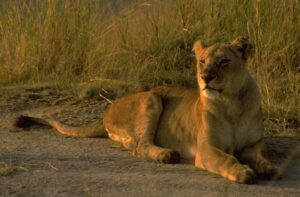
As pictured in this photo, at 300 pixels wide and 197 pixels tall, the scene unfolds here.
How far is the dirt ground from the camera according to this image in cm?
448

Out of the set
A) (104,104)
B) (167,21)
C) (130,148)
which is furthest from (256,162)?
(167,21)

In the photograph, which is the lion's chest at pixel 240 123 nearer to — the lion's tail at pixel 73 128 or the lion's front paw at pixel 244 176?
the lion's front paw at pixel 244 176

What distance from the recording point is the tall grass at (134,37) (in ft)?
24.3

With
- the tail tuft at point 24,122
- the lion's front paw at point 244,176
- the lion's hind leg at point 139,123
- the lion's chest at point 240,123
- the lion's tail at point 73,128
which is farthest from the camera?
the tail tuft at point 24,122

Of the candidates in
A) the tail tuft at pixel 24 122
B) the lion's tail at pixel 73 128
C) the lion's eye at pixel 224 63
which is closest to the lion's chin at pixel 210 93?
the lion's eye at pixel 224 63

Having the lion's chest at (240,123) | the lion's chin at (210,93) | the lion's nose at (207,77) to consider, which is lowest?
the lion's chest at (240,123)

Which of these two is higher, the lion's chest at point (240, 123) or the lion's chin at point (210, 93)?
the lion's chin at point (210, 93)

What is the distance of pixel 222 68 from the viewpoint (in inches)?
198

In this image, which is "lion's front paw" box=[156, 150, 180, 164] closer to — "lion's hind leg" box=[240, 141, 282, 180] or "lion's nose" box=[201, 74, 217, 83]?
"lion's hind leg" box=[240, 141, 282, 180]

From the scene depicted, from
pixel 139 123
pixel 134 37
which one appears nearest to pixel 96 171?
pixel 139 123

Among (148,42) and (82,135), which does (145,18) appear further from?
(82,135)

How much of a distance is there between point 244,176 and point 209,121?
69 centimetres

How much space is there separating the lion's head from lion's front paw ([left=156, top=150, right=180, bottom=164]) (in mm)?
469

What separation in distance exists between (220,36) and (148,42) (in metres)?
0.69
